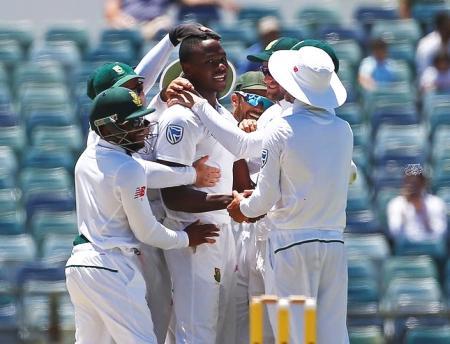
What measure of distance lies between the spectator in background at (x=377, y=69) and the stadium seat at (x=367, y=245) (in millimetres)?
2017

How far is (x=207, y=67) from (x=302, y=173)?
2.56ft

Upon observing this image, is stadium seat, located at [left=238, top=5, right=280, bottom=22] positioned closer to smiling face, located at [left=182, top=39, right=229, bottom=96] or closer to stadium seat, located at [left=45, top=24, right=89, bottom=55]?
stadium seat, located at [left=45, top=24, right=89, bottom=55]

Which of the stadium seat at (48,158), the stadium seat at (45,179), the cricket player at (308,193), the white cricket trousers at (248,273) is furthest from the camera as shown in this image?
the stadium seat at (48,158)

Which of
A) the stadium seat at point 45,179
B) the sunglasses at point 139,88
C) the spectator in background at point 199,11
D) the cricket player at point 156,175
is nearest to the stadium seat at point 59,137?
the stadium seat at point 45,179

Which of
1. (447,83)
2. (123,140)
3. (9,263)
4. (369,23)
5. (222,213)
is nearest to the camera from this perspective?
(123,140)

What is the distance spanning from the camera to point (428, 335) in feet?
32.2

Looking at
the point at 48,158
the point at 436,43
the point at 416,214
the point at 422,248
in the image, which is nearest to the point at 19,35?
the point at 48,158

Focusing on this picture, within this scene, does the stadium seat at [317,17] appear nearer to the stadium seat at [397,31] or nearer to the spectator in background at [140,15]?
the stadium seat at [397,31]

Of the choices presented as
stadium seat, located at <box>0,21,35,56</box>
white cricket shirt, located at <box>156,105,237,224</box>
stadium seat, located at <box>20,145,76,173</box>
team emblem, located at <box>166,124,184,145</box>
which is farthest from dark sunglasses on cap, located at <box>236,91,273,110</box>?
stadium seat, located at <box>0,21,35,56</box>

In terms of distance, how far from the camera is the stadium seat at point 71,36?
13180 millimetres

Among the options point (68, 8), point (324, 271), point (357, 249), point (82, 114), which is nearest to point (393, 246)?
point (357, 249)

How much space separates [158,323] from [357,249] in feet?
11.4

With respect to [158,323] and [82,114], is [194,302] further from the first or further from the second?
[82,114]

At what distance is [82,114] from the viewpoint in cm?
1213
